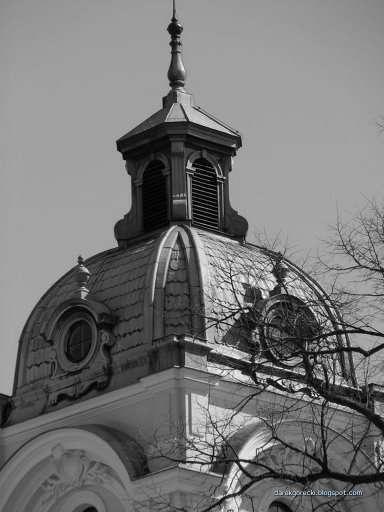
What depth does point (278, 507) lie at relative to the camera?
33719 mm

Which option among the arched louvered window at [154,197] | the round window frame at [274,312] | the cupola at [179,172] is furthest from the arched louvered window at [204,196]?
the round window frame at [274,312]

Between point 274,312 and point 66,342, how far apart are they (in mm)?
6682

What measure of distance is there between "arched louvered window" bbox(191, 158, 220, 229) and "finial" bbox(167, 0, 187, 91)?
283 centimetres

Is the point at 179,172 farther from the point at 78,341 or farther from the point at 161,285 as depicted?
the point at 78,341

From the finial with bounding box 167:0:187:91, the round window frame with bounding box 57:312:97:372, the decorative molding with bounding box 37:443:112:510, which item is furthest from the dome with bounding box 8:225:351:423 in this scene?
the finial with bounding box 167:0:187:91

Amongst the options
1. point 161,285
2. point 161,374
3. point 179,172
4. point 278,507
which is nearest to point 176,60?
point 179,172

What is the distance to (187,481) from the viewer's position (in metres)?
31.2

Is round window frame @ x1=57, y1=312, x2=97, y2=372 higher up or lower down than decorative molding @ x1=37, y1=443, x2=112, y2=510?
higher up

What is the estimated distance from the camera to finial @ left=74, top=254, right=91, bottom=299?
117ft

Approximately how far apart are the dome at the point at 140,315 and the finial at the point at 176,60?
498 centimetres

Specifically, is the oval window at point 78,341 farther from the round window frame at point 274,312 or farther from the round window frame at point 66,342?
the round window frame at point 274,312

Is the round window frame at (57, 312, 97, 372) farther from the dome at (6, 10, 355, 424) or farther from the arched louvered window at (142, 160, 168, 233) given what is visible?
the arched louvered window at (142, 160, 168, 233)

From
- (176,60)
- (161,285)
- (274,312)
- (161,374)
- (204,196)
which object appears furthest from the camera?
(176,60)

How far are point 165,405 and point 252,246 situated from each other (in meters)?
6.64
